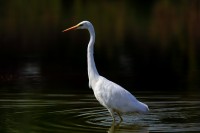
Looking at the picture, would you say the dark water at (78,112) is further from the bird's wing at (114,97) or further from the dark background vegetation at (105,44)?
the dark background vegetation at (105,44)

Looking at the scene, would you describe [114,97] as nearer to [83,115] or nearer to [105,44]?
[83,115]

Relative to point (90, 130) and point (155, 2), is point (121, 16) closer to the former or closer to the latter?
point (155, 2)

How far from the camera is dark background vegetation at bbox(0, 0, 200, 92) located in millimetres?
21297

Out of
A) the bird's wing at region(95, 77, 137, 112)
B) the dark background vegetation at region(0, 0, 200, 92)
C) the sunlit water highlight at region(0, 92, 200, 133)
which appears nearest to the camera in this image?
the sunlit water highlight at region(0, 92, 200, 133)

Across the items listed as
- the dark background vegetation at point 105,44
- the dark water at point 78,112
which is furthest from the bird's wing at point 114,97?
the dark background vegetation at point 105,44

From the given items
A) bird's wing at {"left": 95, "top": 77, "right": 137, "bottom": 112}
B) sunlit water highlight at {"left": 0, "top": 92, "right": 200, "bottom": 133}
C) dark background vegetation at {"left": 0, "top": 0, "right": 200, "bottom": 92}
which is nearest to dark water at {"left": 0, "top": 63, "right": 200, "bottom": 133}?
sunlit water highlight at {"left": 0, "top": 92, "right": 200, "bottom": 133}

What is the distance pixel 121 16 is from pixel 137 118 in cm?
3440

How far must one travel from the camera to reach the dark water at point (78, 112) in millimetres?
12555

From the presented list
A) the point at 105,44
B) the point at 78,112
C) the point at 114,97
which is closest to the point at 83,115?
the point at 78,112

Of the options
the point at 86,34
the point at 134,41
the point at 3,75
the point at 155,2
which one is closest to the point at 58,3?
the point at 155,2

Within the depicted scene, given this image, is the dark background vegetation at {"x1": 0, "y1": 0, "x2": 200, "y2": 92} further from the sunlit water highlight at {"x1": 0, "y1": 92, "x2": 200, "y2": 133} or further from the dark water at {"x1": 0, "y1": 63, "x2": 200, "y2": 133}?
the sunlit water highlight at {"x1": 0, "y1": 92, "x2": 200, "y2": 133}

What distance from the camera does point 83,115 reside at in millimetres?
14016

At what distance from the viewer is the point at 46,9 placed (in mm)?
52500

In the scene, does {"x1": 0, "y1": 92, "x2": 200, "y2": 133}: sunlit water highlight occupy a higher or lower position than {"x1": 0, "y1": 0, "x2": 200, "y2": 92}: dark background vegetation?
higher
